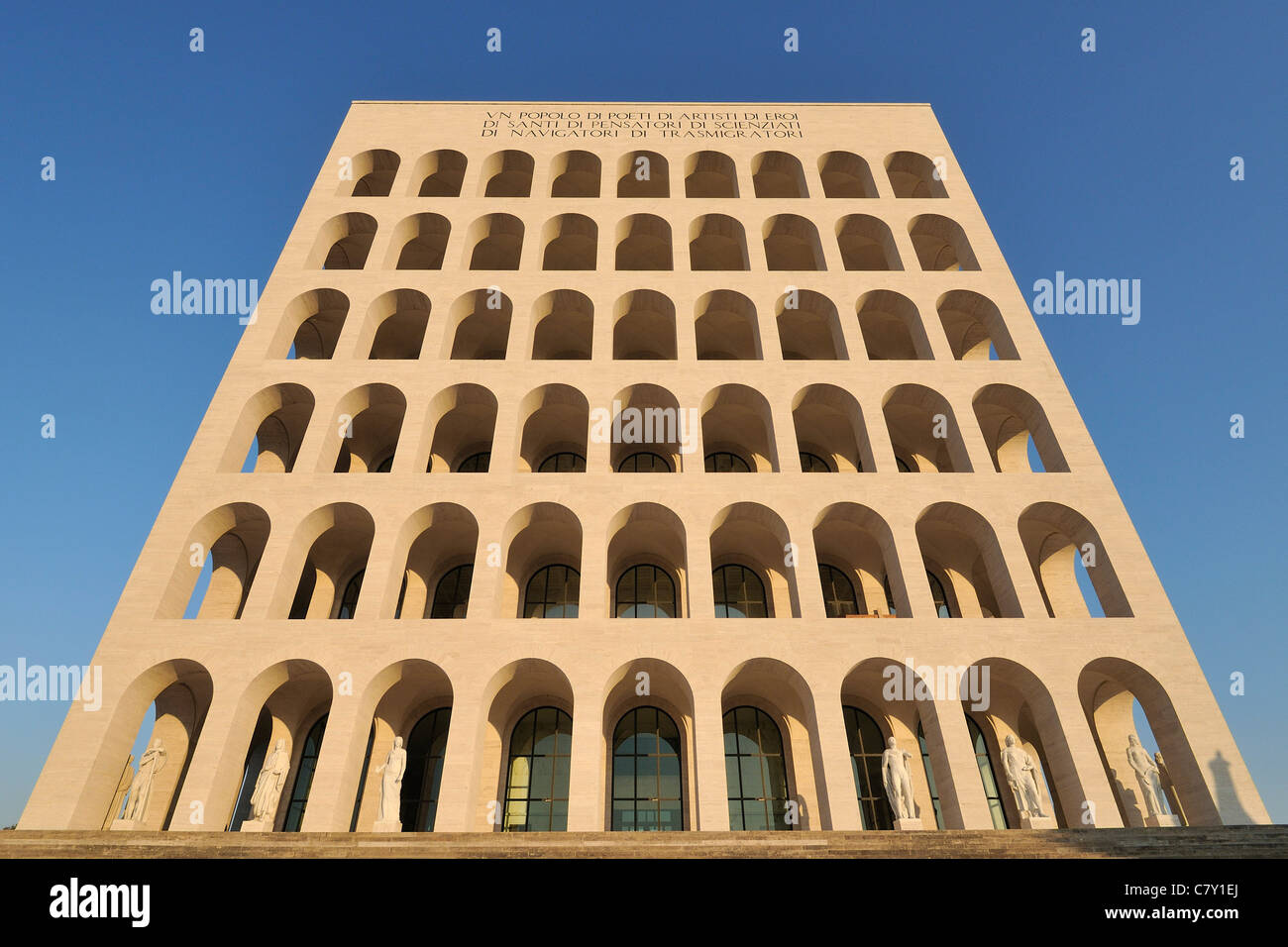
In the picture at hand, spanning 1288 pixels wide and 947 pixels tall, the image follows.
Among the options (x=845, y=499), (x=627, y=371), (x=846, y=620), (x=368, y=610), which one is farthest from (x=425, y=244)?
(x=846, y=620)

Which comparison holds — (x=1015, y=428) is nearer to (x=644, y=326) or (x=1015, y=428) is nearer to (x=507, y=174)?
(x=644, y=326)

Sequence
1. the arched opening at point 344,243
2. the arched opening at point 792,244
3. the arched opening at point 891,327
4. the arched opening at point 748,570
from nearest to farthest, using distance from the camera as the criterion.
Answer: the arched opening at point 748,570 → the arched opening at point 891,327 → the arched opening at point 344,243 → the arched opening at point 792,244

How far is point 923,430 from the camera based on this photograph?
25.1 meters

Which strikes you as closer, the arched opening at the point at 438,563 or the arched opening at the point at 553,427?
the arched opening at the point at 438,563

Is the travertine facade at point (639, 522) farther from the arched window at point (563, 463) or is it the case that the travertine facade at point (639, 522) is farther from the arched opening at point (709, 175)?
the arched window at point (563, 463)

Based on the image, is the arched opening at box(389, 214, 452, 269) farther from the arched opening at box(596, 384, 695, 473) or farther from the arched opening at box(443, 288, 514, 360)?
the arched opening at box(596, 384, 695, 473)

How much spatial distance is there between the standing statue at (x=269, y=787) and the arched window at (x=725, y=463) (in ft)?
50.1

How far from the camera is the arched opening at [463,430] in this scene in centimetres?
2294

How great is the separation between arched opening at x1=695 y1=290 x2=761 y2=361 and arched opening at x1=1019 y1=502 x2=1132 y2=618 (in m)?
9.40

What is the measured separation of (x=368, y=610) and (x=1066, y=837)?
14.8 metres

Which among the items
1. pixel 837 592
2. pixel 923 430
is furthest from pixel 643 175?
pixel 837 592

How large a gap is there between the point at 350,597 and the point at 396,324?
9.24 meters

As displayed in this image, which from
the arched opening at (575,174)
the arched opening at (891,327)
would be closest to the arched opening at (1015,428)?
the arched opening at (891,327)
